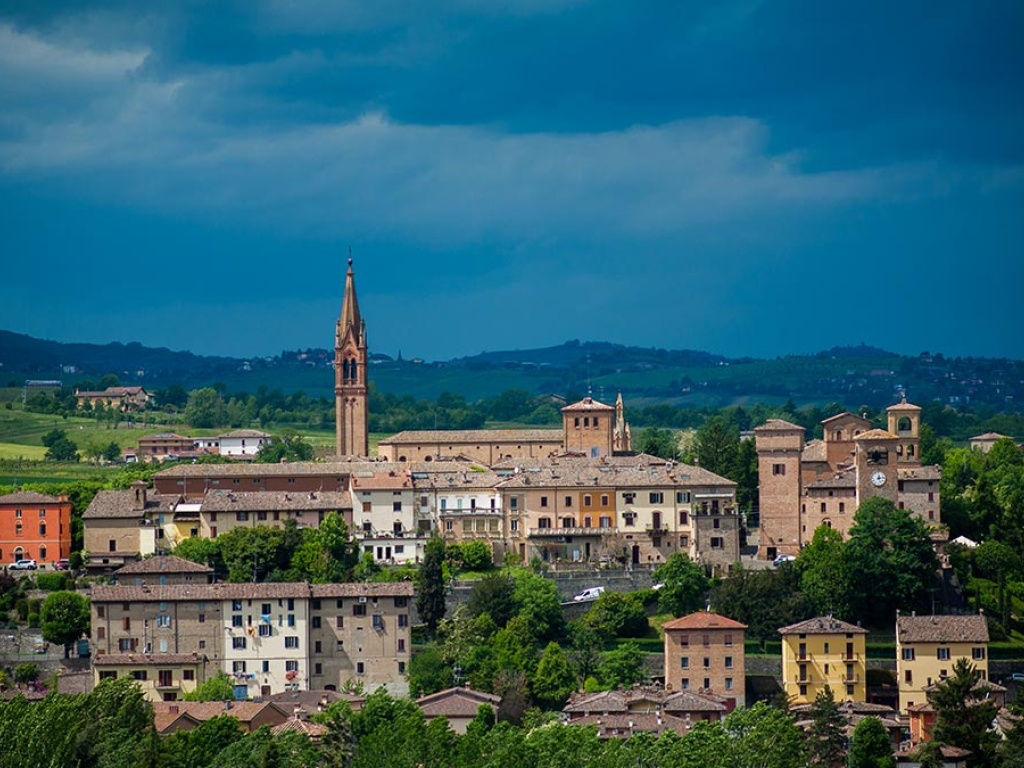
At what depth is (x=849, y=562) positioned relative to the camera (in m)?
78.7

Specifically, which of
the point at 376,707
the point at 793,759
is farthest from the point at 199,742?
the point at 793,759

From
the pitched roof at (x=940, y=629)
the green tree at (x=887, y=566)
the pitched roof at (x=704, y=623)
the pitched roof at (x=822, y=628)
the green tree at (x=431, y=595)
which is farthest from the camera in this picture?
the green tree at (x=887, y=566)

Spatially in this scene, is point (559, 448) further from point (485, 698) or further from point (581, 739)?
point (581, 739)

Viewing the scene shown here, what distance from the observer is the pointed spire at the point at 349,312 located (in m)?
119

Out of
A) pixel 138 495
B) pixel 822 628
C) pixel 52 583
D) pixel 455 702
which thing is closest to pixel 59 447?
pixel 138 495

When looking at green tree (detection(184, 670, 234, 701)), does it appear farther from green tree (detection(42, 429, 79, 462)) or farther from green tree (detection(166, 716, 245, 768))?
green tree (detection(42, 429, 79, 462))

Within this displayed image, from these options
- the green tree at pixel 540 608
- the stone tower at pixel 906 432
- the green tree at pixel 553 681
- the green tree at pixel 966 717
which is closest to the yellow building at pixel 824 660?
the green tree at pixel 966 717

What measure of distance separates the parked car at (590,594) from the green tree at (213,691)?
13.2 metres

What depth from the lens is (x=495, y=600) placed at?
255 feet

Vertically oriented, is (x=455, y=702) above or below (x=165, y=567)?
below

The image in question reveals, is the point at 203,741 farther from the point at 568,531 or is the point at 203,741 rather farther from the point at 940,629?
the point at 940,629

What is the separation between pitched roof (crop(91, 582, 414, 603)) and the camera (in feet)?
248

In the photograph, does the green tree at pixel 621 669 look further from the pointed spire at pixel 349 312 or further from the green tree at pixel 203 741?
the pointed spire at pixel 349 312

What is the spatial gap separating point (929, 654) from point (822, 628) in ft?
11.5
